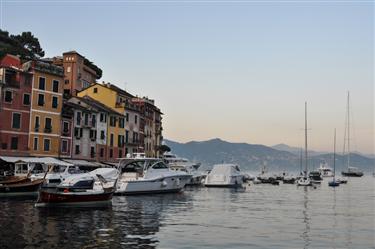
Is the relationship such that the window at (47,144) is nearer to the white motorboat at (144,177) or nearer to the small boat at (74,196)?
the white motorboat at (144,177)

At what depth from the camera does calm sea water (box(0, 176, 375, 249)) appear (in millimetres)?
23266

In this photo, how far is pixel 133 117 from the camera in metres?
87.4

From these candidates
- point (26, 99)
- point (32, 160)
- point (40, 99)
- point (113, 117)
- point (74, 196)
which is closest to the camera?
point (74, 196)

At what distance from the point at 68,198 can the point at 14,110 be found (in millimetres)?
28337

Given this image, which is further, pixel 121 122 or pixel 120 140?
pixel 121 122

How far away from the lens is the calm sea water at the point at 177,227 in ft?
76.3

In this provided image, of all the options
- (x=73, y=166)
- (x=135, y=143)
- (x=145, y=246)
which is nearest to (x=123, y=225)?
(x=145, y=246)

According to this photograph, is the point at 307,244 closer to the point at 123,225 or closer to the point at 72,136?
the point at 123,225

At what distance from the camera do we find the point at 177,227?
2884cm

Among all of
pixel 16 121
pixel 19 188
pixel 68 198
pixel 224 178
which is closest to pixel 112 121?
pixel 16 121

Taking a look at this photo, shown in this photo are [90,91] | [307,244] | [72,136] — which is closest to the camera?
[307,244]

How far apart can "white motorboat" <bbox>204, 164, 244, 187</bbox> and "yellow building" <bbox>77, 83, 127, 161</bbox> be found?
51.4 feet

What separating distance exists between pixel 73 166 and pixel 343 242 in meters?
44.7

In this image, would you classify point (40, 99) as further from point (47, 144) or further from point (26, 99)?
point (47, 144)
